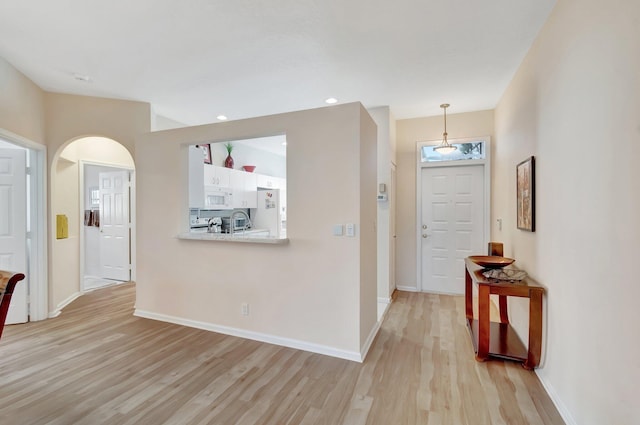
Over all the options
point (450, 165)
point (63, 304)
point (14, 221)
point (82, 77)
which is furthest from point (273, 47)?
point (63, 304)

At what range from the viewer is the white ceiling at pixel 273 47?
218 centimetres

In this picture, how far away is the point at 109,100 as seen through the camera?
12.7ft

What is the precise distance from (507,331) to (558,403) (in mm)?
1146

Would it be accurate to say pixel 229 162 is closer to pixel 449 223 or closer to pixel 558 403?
pixel 449 223

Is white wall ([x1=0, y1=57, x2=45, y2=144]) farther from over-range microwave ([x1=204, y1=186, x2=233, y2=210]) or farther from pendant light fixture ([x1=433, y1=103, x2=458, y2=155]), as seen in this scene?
pendant light fixture ([x1=433, y1=103, x2=458, y2=155])

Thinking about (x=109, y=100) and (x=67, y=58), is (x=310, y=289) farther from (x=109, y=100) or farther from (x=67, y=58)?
(x=109, y=100)

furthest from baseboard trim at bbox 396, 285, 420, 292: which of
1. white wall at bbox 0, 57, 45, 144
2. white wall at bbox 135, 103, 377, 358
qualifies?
white wall at bbox 0, 57, 45, 144

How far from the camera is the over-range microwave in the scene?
4.80 meters

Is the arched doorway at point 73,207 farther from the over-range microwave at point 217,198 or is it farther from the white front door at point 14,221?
the over-range microwave at point 217,198

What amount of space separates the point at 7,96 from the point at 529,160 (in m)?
5.06

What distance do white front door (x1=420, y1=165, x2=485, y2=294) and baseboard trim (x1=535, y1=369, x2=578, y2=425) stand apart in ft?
7.75

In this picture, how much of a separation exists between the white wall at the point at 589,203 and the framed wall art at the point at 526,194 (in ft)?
0.28

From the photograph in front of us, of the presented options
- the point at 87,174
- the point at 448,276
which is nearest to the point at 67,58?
the point at 87,174

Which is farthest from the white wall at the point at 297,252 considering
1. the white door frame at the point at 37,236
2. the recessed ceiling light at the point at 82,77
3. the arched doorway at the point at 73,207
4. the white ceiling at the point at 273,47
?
the arched doorway at the point at 73,207
